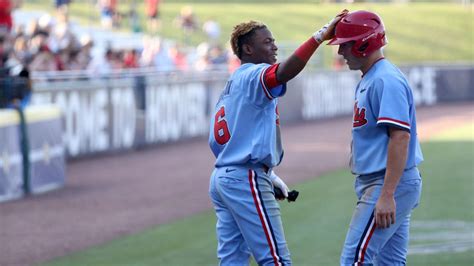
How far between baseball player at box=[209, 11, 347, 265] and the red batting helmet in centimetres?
44

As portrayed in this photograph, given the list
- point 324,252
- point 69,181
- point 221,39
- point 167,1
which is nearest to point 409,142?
point 324,252

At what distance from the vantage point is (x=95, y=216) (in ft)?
39.3

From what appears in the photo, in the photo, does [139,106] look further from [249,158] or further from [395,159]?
[395,159]

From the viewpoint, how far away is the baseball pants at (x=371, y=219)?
5.19m

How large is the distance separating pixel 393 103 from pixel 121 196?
9107 millimetres

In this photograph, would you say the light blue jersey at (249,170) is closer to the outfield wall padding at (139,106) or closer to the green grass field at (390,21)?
the outfield wall padding at (139,106)

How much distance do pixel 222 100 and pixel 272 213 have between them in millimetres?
731

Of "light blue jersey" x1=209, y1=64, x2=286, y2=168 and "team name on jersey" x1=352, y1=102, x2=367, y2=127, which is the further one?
"light blue jersey" x1=209, y1=64, x2=286, y2=168

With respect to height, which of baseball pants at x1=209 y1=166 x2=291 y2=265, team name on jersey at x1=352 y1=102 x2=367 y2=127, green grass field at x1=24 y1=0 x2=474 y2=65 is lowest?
green grass field at x1=24 y1=0 x2=474 y2=65

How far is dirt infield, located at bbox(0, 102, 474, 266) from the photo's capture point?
413 inches

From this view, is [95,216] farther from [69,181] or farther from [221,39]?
[221,39]

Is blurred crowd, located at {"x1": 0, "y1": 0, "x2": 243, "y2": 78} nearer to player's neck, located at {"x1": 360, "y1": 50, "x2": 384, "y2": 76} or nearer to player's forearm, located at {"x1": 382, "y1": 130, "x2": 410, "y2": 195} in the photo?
player's neck, located at {"x1": 360, "y1": 50, "x2": 384, "y2": 76}

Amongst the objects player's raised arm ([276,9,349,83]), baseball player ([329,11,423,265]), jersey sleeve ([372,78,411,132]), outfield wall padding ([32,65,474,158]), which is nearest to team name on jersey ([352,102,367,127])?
baseball player ([329,11,423,265])

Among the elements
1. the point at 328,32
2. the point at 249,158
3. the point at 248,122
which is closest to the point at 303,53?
the point at 328,32
